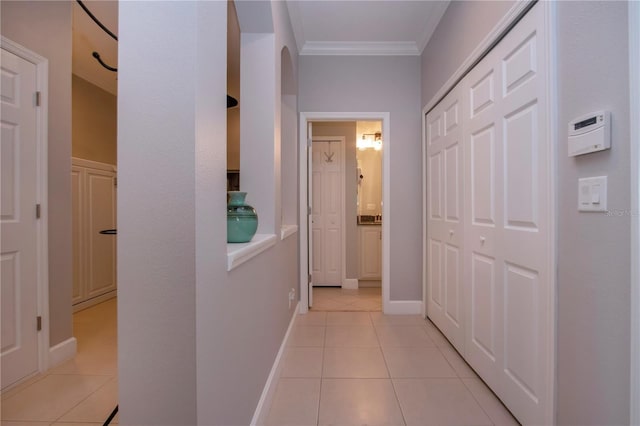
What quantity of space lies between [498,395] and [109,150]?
4.77m

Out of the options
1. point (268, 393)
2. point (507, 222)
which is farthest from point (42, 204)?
point (507, 222)

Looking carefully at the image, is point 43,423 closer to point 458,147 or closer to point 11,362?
point 11,362

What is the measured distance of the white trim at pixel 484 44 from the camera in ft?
4.71

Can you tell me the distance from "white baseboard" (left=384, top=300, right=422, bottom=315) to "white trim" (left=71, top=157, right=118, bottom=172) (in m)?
3.70

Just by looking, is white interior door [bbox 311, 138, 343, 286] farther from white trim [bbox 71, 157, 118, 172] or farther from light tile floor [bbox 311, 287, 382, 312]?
white trim [bbox 71, 157, 118, 172]

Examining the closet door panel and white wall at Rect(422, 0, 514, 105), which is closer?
the closet door panel

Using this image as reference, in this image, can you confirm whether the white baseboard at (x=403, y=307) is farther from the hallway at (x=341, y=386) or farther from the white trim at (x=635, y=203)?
the white trim at (x=635, y=203)

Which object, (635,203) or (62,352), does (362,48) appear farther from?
(62,352)

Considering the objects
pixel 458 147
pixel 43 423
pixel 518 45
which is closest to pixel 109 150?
pixel 43 423

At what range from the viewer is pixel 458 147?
2246 millimetres

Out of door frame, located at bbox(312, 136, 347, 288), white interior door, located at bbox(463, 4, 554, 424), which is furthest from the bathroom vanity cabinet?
white interior door, located at bbox(463, 4, 554, 424)

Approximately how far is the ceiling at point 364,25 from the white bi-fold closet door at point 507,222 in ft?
2.84

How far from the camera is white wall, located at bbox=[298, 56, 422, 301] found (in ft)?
10.4

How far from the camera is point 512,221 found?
5.09 feet
